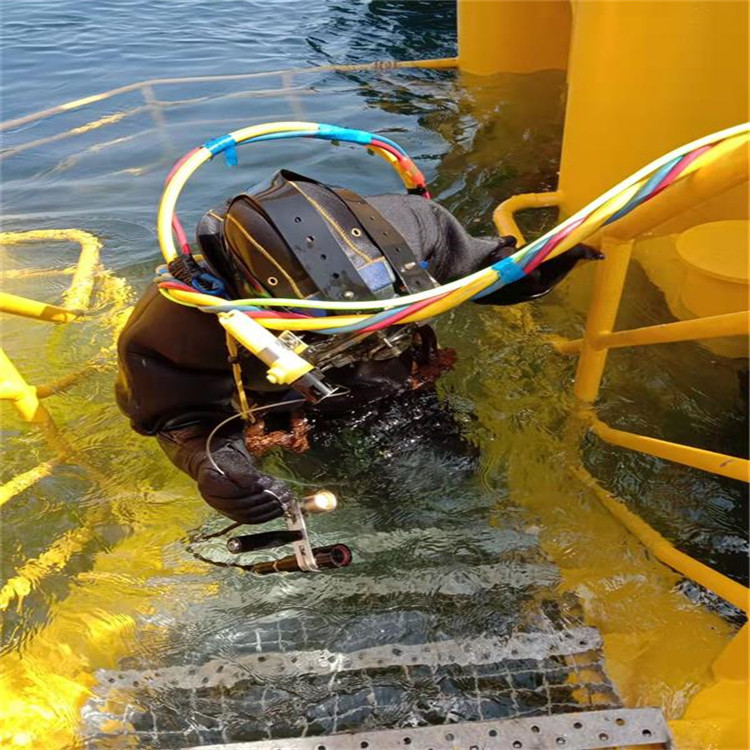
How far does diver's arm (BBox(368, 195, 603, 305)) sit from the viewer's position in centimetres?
179

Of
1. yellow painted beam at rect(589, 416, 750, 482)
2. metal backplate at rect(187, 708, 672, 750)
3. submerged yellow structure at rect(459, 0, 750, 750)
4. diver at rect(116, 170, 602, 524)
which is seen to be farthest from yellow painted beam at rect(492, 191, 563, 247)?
metal backplate at rect(187, 708, 672, 750)

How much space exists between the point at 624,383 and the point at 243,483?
5.49 feet

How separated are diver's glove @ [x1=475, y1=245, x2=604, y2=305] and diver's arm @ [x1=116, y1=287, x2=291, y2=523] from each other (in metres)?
0.90

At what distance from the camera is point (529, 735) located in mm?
1520

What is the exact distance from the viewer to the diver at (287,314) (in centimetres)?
149

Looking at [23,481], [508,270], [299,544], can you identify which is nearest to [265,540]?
[299,544]

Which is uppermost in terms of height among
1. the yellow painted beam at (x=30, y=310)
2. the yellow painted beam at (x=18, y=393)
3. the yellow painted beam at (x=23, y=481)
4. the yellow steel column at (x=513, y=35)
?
the yellow steel column at (x=513, y=35)

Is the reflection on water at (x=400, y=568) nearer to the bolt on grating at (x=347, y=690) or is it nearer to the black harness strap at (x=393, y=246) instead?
the bolt on grating at (x=347, y=690)

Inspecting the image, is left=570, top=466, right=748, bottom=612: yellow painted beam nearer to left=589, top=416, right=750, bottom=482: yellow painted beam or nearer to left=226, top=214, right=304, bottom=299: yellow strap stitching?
left=589, top=416, right=750, bottom=482: yellow painted beam

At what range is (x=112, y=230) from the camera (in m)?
4.93

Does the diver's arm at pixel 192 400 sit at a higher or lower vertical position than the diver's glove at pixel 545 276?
lower

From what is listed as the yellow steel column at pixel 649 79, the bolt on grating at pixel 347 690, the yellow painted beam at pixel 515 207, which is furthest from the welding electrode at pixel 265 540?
the yellow steel column at pixel 649 79

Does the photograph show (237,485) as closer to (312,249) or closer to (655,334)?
(312,249)

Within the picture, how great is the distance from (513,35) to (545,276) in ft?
17.6
